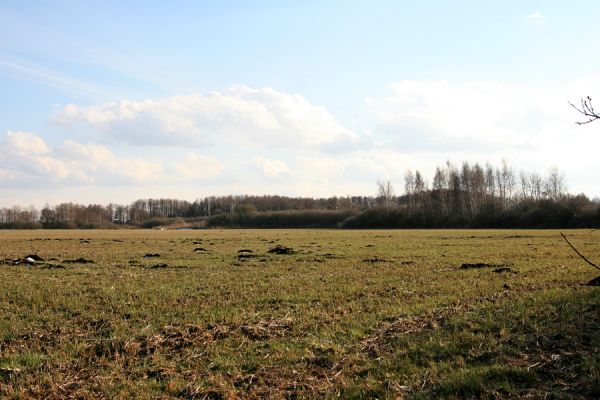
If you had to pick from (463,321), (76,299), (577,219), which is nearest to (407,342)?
(463,321)

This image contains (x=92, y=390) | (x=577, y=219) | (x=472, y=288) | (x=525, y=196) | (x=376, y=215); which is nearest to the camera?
(x=92, y=390)

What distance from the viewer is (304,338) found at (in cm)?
974

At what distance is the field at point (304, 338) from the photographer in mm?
7121

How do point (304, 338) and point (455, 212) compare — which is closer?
point (304, 338)

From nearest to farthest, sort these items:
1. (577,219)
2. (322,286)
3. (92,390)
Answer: (92,390)
(322,286)
(577,219)

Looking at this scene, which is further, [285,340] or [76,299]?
[76,299]

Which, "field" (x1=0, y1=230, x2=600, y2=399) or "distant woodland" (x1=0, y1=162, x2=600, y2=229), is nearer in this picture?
"field" (x1=0, y1=230, x2=600, y2=399)

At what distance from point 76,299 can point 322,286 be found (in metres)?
8.03

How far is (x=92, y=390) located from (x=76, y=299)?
791 cm

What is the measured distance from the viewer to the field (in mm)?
7121

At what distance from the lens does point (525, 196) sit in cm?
13038

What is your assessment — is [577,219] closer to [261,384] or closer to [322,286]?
[322,286]

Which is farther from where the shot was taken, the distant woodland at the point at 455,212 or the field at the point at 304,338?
the distant woodland at the point at 455,212

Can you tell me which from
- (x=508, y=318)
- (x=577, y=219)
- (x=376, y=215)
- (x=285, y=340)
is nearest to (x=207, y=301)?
(x=285, y=340)
